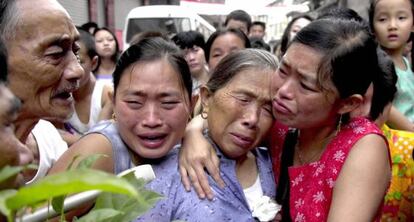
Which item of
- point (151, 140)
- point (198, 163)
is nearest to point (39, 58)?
point (151, 140)

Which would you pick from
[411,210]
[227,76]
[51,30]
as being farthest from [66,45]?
[411,210]

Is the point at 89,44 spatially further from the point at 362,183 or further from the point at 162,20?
→ the point at 162,20

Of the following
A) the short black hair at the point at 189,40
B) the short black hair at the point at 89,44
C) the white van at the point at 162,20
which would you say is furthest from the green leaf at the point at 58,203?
the white van at the point at 162,20

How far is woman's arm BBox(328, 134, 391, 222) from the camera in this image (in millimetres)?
1503

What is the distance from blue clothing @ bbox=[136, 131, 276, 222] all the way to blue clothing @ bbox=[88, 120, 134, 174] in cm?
10

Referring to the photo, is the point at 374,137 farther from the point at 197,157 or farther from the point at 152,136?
the point at 152,136

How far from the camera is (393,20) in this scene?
3.09 m

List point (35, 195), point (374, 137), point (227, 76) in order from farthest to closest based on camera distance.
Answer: point (227, 76)
point (374, 137)
point (35, 195)

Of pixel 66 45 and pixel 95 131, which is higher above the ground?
pixel 66 45

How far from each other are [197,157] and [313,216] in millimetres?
414

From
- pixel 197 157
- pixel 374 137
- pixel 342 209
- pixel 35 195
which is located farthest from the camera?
pixel 197 157

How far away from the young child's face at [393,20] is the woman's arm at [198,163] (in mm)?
1733

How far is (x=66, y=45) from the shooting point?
1.72 m

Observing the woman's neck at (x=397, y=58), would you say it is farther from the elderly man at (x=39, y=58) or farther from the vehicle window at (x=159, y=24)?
the vehicle window at (x=159, y=24)
